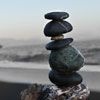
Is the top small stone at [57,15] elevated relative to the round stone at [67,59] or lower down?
elevated

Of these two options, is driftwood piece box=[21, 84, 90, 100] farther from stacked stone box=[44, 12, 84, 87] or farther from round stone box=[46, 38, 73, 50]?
round stone box=[46, 38, 73, 50]

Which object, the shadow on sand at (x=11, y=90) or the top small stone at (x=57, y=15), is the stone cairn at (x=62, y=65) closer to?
the top small stone at (x=57, y=15)

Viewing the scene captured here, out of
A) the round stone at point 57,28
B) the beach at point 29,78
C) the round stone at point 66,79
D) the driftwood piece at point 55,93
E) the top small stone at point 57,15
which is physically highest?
the top small stone at point 57,15

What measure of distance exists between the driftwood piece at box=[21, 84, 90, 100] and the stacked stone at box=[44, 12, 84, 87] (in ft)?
0.15

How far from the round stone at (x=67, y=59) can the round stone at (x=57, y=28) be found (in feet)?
0.32

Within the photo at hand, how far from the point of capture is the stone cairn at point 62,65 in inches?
115

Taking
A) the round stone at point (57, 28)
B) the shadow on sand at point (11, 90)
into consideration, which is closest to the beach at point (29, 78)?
the shadow on sand at point (11, 90)

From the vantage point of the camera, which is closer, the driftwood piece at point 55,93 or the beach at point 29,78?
the driftwood piece at point 55,93

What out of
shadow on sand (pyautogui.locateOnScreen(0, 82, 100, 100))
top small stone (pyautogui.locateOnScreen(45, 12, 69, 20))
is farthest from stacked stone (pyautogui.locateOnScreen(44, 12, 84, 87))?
shadow on sand (pyautogui.locateOnScreen(0, 82, 100, 100))

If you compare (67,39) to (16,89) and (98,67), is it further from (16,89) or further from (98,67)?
(98,67)

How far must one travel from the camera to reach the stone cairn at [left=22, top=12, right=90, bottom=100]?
9.56ft

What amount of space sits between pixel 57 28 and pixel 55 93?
37 cm

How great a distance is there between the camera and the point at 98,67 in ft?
17.6

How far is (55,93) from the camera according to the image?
2934mm
